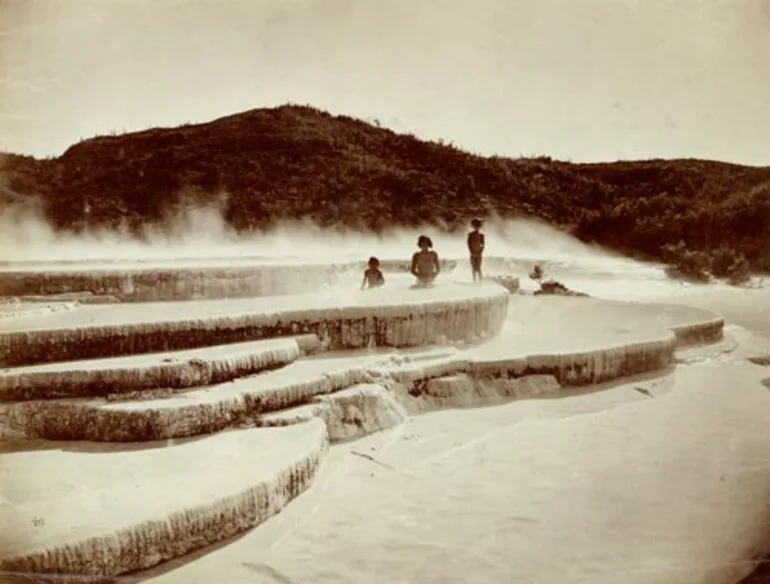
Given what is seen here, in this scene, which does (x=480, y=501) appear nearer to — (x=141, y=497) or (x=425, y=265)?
(x=141, y=497)

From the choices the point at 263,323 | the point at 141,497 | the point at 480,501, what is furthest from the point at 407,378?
the point at 141,497

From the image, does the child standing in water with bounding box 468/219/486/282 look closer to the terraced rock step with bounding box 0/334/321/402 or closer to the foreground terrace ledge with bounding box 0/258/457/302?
the foreground terrace ledge with bounding box 0/258/457/302

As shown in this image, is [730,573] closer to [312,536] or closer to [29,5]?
[312,536]

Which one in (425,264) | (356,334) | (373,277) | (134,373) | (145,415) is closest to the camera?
(145,415)

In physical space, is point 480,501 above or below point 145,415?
below

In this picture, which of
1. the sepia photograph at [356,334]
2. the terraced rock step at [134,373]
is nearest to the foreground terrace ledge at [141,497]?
the sepia photograph at [356,334]

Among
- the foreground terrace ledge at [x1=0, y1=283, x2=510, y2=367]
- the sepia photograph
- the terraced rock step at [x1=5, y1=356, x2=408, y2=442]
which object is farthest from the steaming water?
the terraced rock step at [x1=5, y1=356, x2=408, y2=442]

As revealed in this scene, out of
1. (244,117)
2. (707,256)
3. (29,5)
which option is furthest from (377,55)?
(707,256)
